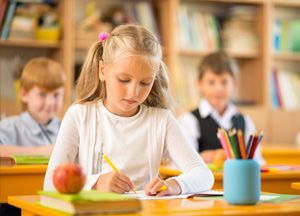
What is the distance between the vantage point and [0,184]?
8.30 feet

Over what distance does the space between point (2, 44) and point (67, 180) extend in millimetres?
3526

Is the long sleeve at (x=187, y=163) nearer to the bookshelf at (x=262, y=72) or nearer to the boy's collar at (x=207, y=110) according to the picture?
the boy's collar at (x=207, y=110)

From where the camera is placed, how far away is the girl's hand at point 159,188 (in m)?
1.98

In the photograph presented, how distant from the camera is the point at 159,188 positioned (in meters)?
1.99

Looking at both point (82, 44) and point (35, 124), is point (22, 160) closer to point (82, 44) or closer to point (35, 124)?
point (35, 124)

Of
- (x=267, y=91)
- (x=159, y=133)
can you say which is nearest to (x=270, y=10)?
(x=267, y=91)

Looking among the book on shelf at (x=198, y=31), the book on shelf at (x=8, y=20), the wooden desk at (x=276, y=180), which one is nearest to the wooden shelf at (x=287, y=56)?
the book on shelf at (x=198, y=31)

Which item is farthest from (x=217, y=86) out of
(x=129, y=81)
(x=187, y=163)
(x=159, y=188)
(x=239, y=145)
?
(x=239, y=145)

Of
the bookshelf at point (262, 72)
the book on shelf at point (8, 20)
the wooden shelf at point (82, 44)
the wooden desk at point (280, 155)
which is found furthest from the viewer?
the bookshelf at point (262, 72)

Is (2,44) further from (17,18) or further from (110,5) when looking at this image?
(110,5)

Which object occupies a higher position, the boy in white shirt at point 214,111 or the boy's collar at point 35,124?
the boy in white shirt at point 214,111

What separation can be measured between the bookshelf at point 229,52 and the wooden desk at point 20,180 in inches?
95.5

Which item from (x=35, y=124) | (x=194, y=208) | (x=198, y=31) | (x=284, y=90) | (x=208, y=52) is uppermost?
(x=198, y=31)

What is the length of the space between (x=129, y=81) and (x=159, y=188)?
0.36 m
